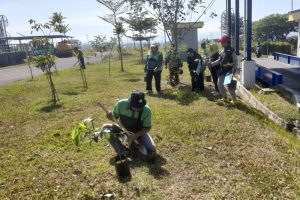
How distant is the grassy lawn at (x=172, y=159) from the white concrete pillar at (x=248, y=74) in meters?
2.48

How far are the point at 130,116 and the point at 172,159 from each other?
1036mm

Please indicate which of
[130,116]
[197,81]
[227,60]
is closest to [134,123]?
[130,116]

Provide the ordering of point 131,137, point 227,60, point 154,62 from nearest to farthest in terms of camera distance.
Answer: point 131,137
point 227,60
point 154,62

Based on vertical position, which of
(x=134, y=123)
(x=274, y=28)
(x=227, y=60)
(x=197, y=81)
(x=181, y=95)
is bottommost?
(x=181, y=95)

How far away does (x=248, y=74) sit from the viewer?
11547 mm

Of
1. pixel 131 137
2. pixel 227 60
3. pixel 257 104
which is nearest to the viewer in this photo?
pixel 131 137

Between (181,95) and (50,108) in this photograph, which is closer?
(50,108)

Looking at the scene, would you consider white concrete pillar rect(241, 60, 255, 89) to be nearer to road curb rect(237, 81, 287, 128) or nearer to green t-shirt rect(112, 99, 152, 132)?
road curb rect(237, 81, 287, 128)

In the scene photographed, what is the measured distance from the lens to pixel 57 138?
7.29 metres

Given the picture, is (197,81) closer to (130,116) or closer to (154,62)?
(154,62)

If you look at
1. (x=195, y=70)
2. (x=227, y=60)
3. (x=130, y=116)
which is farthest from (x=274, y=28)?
(x=130, y=116)

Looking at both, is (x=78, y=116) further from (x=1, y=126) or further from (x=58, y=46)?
(x=58, y=46)

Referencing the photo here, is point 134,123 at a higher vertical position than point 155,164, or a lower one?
higher

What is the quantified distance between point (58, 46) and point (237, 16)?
136 ft
